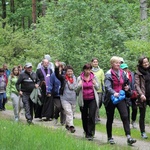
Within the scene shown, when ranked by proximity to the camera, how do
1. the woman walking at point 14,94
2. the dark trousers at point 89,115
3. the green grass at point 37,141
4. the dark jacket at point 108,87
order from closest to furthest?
the green grass at point 37,141
the dark jacket at point 108,87
the dark trousers at point 89,115
the woman walking at point 14,94

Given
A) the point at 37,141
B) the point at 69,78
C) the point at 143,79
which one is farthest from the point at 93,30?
the point at 37,141

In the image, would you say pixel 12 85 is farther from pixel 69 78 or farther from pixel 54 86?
pixel 69 78

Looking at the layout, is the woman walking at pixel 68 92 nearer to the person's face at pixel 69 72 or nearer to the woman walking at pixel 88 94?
the person's face at pixel 69 72

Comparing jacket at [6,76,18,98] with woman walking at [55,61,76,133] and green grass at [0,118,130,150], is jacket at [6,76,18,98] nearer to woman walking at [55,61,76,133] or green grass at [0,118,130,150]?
woman walking at [55,61,76,133]

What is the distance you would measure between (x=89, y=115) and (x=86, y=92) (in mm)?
546

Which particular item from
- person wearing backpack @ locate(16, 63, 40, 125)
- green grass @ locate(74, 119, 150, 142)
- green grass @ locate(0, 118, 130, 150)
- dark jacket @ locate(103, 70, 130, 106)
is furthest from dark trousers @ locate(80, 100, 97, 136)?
person wearing backpack @ locate(16, 63, 40, 125)

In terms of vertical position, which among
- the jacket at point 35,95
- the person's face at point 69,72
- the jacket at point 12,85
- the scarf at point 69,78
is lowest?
the jacket at point 35,95

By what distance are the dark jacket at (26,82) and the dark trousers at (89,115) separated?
330cm

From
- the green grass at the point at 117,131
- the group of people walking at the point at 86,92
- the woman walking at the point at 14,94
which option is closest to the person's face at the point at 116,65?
Answer: the group of people walking at the point at 86,92

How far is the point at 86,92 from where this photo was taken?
10.4 meters

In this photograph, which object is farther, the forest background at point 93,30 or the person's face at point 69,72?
the forest background at point 93,30

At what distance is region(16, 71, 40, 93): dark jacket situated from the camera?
43.9 ft

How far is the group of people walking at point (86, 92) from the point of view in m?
9.59

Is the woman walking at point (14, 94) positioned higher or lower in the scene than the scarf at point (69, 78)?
lower
